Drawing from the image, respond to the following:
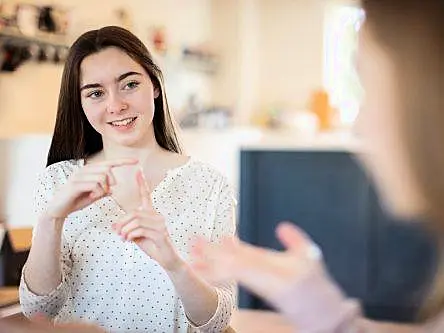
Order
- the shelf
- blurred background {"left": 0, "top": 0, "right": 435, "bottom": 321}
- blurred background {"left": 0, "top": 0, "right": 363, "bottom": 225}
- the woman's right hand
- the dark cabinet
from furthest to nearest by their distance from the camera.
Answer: the dark cabinet, the shelf, blurred background {"left": 0, "top": 0, "right": 435, "bottom": 321}, blurred background {"left": 0, "top": 0, "right": 363, "bottom": 225}, the woman's right hand

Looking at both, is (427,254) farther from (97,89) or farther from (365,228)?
(365,228)

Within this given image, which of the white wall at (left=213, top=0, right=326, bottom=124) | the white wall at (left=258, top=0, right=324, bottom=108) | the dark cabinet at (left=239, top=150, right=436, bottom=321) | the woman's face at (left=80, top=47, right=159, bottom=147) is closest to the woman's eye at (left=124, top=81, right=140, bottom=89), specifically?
the woman's face at (left=80, top=47, right=159, bottom=147)

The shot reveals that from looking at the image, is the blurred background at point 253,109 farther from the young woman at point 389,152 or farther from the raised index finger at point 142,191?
the young woman at point 389,152

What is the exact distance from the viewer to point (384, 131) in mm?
415

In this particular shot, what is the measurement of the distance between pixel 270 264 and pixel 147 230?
0.15 meters

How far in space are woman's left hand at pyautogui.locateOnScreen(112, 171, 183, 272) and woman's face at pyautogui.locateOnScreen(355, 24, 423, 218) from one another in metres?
0.18

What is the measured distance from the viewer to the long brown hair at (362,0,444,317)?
39 cm

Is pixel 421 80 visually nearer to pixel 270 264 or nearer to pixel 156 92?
pixel 270 264

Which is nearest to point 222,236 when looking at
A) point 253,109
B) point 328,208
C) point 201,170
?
point 201,170

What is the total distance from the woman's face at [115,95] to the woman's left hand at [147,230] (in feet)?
0.21

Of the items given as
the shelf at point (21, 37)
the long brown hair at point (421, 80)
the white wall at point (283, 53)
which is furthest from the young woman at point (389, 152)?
the white wall at point (283, 53)

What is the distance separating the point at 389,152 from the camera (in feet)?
1.36

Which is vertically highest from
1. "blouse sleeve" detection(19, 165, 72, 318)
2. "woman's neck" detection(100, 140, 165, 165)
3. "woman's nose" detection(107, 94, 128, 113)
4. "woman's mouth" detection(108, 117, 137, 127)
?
"woman's nose" detection(107, 94, 128, 113)

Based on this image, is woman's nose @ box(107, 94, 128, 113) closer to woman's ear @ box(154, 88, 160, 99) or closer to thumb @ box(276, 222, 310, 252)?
woman's ear @ box(154, 88, 160, 99)
